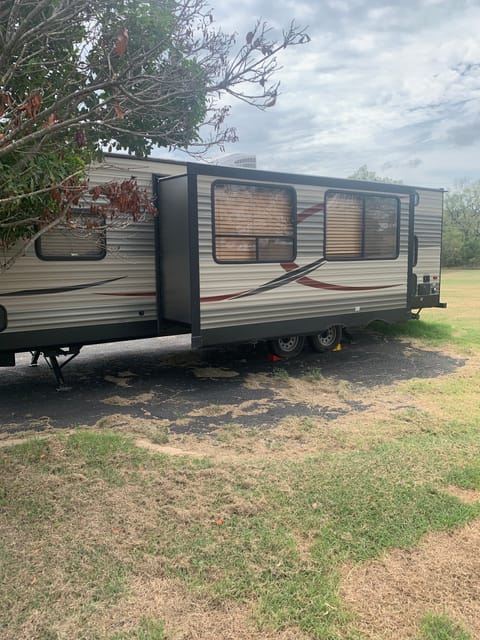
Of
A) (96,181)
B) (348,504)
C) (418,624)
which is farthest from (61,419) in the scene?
(418,624)

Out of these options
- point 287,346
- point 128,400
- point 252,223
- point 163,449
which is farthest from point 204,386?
point 163,449

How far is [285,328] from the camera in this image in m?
7.20

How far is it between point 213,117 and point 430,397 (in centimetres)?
390

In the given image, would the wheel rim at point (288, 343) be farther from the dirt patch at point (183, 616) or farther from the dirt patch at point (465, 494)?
the dirt patch at point (183, 616)

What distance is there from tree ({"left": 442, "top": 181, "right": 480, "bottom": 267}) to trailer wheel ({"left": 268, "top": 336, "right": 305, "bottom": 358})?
1539 inches

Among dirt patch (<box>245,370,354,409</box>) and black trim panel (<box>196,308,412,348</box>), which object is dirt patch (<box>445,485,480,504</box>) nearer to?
dirt patch (<box>245,370,354,409</box>)

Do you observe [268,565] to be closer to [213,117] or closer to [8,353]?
[213,117]

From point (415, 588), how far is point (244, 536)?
916mm

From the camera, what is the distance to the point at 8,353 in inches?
233

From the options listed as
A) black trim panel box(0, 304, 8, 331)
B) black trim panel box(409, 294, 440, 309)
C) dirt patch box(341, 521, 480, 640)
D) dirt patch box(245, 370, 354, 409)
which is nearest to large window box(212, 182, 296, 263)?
dirt patch box(245, 370, 354, 409)

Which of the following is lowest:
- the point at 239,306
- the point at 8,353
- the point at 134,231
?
the point at 8,353

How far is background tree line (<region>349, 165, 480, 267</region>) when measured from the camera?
44.5m

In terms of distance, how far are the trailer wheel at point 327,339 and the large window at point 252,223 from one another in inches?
65.7

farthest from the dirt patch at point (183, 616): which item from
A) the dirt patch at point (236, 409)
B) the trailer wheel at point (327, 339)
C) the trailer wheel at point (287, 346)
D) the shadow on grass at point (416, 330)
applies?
the shadow on grass at point (416, 330)
